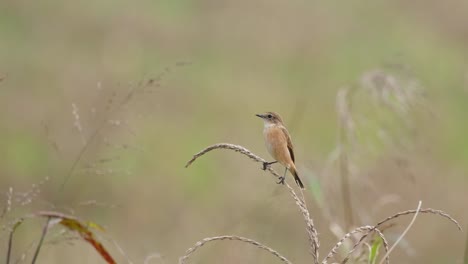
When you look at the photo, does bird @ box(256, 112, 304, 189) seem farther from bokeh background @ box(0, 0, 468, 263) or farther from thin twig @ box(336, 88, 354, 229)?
bokeh background @ box(0, 0, 468, 263)

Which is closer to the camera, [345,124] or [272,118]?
[345,124]

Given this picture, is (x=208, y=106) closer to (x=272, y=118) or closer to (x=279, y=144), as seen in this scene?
(x=272, y=118)

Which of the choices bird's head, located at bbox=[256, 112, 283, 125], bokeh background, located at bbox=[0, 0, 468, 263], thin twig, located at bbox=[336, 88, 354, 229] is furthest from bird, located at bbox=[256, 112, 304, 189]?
bokeh background, located at bbox=[0, 0, 468, 263]

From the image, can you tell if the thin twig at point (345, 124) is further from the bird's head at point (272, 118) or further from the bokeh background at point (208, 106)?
the bokeh background at point (208, 106)

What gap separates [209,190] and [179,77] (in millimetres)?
2872

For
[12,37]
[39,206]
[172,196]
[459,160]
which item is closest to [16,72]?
[12,37]

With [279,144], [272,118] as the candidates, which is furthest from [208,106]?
[279,144]

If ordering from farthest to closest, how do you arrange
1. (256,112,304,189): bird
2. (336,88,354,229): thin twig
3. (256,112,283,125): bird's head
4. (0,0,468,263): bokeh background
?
(0,0,468,263): bokeh background
(256,112,283,125): bird's head
(256,112,304,189): bird
(336,88,354,229): thin twig

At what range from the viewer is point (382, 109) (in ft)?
15.6

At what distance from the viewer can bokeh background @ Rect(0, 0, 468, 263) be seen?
1006cm

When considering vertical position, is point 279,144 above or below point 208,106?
above

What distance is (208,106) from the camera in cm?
1363

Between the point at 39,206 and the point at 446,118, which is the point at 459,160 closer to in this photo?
the point at 446,118

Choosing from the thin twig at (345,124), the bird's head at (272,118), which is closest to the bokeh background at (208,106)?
the bird's head at (272,118)
